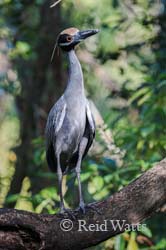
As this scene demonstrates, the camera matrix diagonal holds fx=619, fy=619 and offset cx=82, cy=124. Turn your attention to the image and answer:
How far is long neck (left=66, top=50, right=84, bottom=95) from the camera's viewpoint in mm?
4922

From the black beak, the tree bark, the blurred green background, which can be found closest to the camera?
the tree bark

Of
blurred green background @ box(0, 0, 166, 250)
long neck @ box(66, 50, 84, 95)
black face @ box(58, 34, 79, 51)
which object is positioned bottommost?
blurred green background @ box(0, 0, 166, 250)

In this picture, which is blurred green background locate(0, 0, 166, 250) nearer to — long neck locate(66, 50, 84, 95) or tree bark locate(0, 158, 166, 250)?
long neck locate(66, 50, 84, 95)

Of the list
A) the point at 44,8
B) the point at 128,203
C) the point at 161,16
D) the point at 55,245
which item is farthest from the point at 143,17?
the point at 55,245

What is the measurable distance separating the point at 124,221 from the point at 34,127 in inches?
198

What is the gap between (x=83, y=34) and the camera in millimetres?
4875

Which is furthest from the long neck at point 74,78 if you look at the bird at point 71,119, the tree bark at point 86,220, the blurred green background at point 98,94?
the tree bark at point 86,220

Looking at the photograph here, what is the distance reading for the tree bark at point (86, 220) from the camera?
3717mm

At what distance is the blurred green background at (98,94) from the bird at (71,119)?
0.46 m

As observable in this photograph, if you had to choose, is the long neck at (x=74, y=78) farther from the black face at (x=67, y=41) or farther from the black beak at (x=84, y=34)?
the black beak at (x=84, y=34)

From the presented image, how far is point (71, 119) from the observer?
4.88 meters

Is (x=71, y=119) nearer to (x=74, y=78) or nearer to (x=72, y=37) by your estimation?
(x=74, y=78)

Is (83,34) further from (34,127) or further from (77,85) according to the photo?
(34,127)

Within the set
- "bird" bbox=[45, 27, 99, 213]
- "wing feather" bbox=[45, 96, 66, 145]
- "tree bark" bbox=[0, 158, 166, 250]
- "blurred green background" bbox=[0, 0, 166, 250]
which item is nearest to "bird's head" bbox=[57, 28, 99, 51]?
"bird" bbox=[45, 27, 99, 213]
